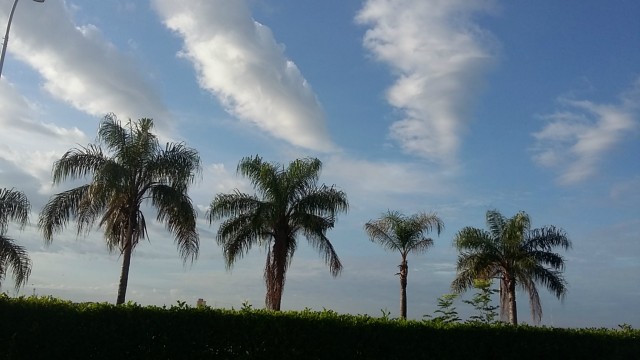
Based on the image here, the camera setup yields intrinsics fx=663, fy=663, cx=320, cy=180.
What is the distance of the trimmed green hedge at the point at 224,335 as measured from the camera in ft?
37.6

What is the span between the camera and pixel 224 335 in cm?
1276

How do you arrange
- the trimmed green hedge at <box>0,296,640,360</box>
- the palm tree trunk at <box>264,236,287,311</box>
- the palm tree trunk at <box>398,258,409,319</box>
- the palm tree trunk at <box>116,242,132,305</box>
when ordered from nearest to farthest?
the trimmed green hedge at <box>0,296,640,360</box> → the palm tree trunk at <box>116,242,132,305</box> → the palm tree trunk at <box>264,236,287,311</box> → the palm tree trunk at <box>398,258,409,319</box>

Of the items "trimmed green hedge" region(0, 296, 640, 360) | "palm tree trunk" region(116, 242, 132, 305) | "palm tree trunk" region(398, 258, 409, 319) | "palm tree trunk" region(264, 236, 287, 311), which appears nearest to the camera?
"trimmed green hedge" region(0, 296, 640, 360)

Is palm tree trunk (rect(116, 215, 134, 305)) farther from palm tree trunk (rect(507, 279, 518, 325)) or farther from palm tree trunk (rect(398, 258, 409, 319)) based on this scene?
palm tree trunk (rect(507, 279, 518, 325))

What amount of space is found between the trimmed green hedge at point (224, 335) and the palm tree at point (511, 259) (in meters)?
12.5

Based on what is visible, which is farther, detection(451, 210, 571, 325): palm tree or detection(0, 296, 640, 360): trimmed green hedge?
detection(451, 210, 571, 325): palm tree

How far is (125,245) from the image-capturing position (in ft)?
62.8

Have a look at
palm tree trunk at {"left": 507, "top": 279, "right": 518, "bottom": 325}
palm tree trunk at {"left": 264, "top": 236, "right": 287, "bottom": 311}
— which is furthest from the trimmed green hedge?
palm tree trunk at {"left": 507, "top": 279, "right": 518, "bottom": 325}

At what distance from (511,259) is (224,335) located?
19.3m

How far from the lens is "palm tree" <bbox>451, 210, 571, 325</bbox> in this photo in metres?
28.5

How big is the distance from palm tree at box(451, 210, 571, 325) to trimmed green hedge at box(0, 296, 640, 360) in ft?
41.0

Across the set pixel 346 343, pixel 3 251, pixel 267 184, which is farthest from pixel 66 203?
pixel 346 343

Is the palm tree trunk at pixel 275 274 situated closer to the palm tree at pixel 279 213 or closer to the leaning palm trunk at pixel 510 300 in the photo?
the palm tree at pixel 279 213

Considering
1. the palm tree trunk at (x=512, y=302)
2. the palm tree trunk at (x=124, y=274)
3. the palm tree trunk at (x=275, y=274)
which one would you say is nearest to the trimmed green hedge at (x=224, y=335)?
the palm tree trunk at (x=124, y=274)
